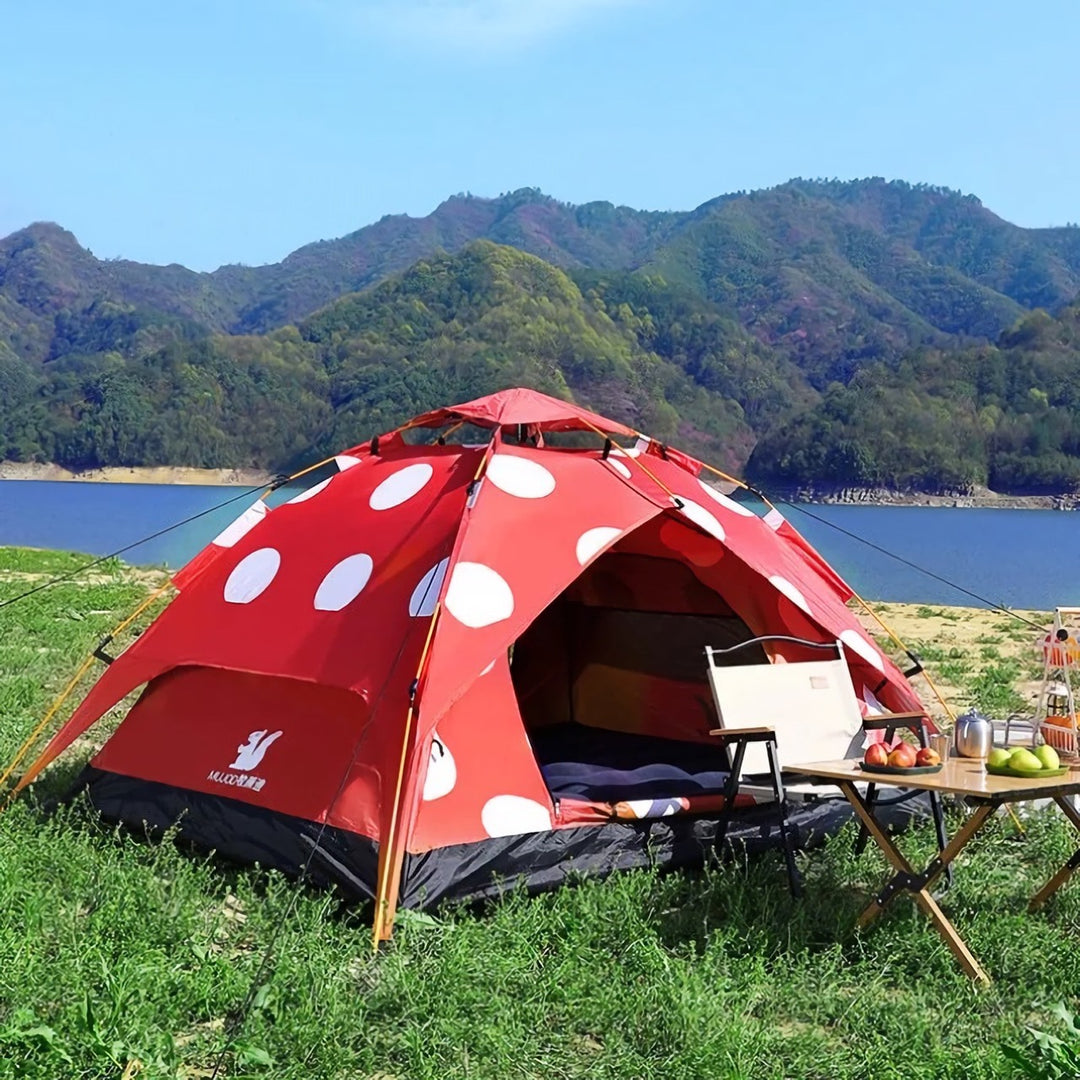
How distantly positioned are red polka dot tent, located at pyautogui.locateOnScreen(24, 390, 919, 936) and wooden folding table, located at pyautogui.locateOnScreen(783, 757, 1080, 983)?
1.01 metres

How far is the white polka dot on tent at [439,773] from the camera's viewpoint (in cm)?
507

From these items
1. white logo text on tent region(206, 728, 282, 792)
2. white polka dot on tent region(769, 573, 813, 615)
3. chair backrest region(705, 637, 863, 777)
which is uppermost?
white polka dot on tent region(769, 573, 813, 615)

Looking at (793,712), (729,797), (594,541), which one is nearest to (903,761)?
(729,797)

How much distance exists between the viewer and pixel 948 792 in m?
4.30

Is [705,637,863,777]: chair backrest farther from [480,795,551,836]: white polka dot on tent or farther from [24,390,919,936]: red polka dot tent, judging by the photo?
[480,795,551,836]: white polka dot on tent

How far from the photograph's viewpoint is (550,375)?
373 ft

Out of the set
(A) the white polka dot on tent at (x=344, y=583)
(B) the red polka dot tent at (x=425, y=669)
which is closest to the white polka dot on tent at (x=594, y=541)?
(B) the red polka dot tent at (x=425, y=669)

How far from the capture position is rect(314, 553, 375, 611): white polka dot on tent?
5543 millimetres

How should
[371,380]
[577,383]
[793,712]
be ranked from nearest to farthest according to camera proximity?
[793,712], [371,380], [577,383]

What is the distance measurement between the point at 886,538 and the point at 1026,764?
49858 mm

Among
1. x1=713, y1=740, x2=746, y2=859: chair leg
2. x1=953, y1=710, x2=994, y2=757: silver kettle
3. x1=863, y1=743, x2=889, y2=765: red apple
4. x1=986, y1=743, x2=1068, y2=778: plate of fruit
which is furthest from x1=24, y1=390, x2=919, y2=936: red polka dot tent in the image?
x1=986, y1=743, x2=1068, y2=778: plate of fruit

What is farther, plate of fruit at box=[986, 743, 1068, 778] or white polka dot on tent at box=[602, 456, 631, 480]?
white polka dot on tent at box=[602, 456, 631, 480]

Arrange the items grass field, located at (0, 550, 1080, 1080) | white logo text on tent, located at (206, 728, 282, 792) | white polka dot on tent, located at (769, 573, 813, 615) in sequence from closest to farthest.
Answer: grass field, located at (0, 550, 1080, 1080)
white logo text on tent, located at (206, 728, 282, 792)
white polka dot on tent, located at (769, 573, 813, 615)

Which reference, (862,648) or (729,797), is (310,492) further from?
(862,648)
